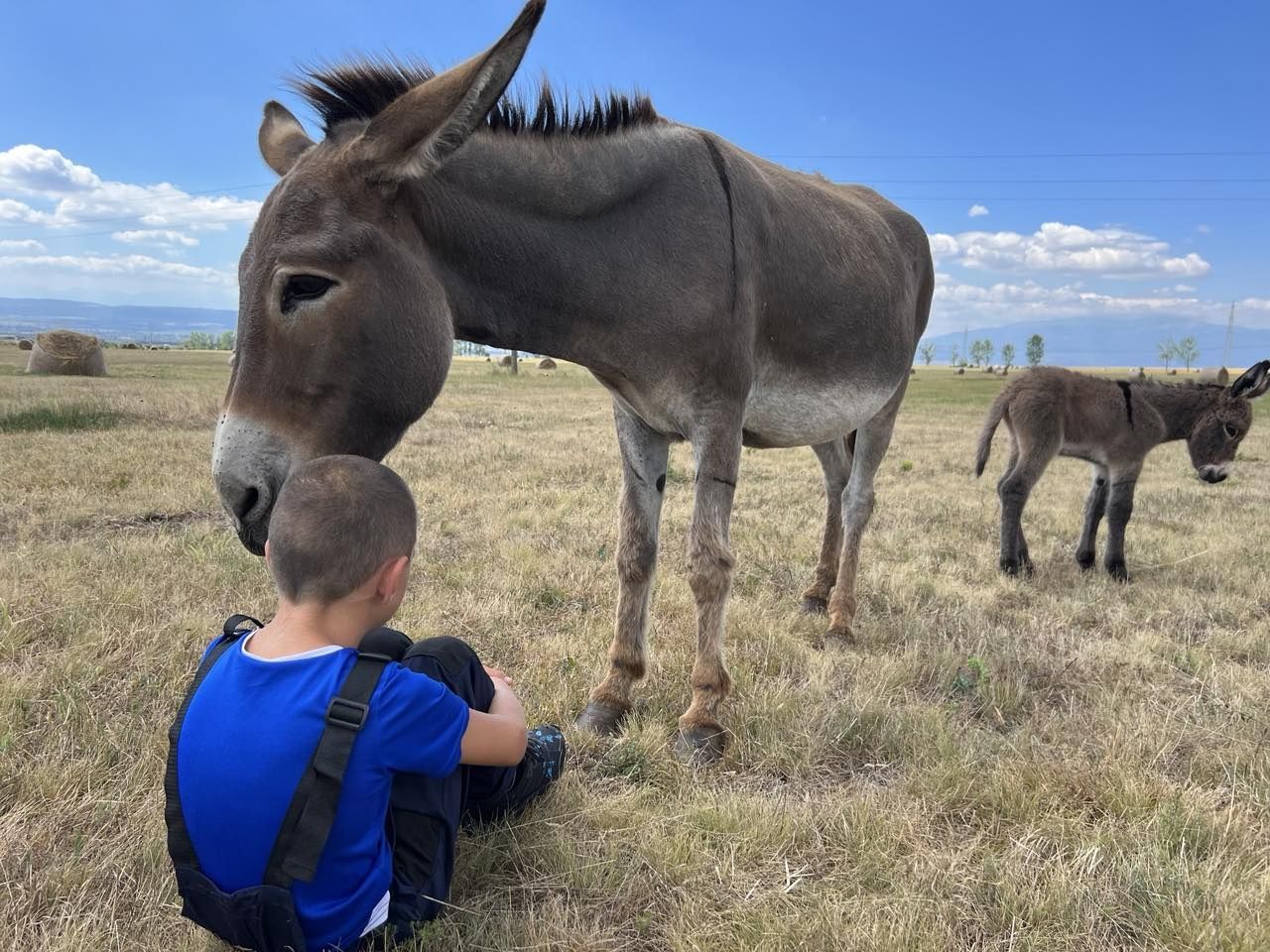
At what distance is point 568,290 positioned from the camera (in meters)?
2.78

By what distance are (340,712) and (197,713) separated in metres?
0.40

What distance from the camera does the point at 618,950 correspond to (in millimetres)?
2062

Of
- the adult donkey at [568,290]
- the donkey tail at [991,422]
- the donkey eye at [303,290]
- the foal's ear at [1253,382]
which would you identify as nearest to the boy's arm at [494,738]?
the adult donkey at [568,290]

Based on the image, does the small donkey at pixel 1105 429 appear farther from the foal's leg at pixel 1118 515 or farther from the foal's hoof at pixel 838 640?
the foal's hoof at pixel 838 640

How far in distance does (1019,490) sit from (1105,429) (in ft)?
3.73

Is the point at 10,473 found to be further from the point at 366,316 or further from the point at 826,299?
the point at 826,299

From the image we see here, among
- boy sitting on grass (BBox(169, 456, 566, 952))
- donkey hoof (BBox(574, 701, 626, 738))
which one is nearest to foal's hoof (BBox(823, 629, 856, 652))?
donkey hoof (BBox(574, 701, 626, 738))

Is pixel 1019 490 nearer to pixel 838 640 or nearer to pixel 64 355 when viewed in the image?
pixel 838 640

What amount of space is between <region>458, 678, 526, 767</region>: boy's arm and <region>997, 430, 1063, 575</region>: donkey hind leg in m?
5.48

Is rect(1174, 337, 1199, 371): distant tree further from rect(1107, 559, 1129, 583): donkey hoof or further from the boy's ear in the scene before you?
the boy's ear

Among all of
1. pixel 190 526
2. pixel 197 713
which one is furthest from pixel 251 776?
pixel 190 526

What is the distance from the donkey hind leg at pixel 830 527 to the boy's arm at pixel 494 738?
3.37 meters

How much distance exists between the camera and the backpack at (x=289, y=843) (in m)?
1.64

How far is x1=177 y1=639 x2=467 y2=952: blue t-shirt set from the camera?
1.65 metres
